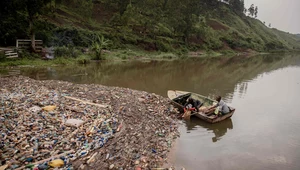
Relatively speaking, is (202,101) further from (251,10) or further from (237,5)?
(251,10)

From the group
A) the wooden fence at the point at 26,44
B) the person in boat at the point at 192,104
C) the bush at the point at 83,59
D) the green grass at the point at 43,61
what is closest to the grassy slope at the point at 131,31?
the wooden fence at the point at 26,44

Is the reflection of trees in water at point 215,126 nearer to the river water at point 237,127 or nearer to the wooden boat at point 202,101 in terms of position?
the river water at point 237,127

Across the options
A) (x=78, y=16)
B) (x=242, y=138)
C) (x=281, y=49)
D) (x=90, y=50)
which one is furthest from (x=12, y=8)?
(x=281, y=49)

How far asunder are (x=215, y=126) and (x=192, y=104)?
6.06ft

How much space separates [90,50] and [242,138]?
78.6ft

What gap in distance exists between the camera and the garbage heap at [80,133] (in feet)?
19.2

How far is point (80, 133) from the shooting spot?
7.02 meters

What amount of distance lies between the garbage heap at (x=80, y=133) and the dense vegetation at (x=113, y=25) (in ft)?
51.1

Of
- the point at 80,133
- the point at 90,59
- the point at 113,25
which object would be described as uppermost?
the point at 113,25

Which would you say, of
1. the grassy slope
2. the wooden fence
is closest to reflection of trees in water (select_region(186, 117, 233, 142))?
the wooden fence

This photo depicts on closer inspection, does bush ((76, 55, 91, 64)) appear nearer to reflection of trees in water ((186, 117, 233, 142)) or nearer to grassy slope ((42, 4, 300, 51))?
grassy slope ((42, 4, 300, 51))

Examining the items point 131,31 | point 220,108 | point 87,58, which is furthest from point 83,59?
point 131,31

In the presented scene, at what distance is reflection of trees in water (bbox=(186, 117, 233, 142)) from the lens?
9833 millimetres

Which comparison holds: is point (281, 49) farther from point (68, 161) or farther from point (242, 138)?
point (68, 161)
